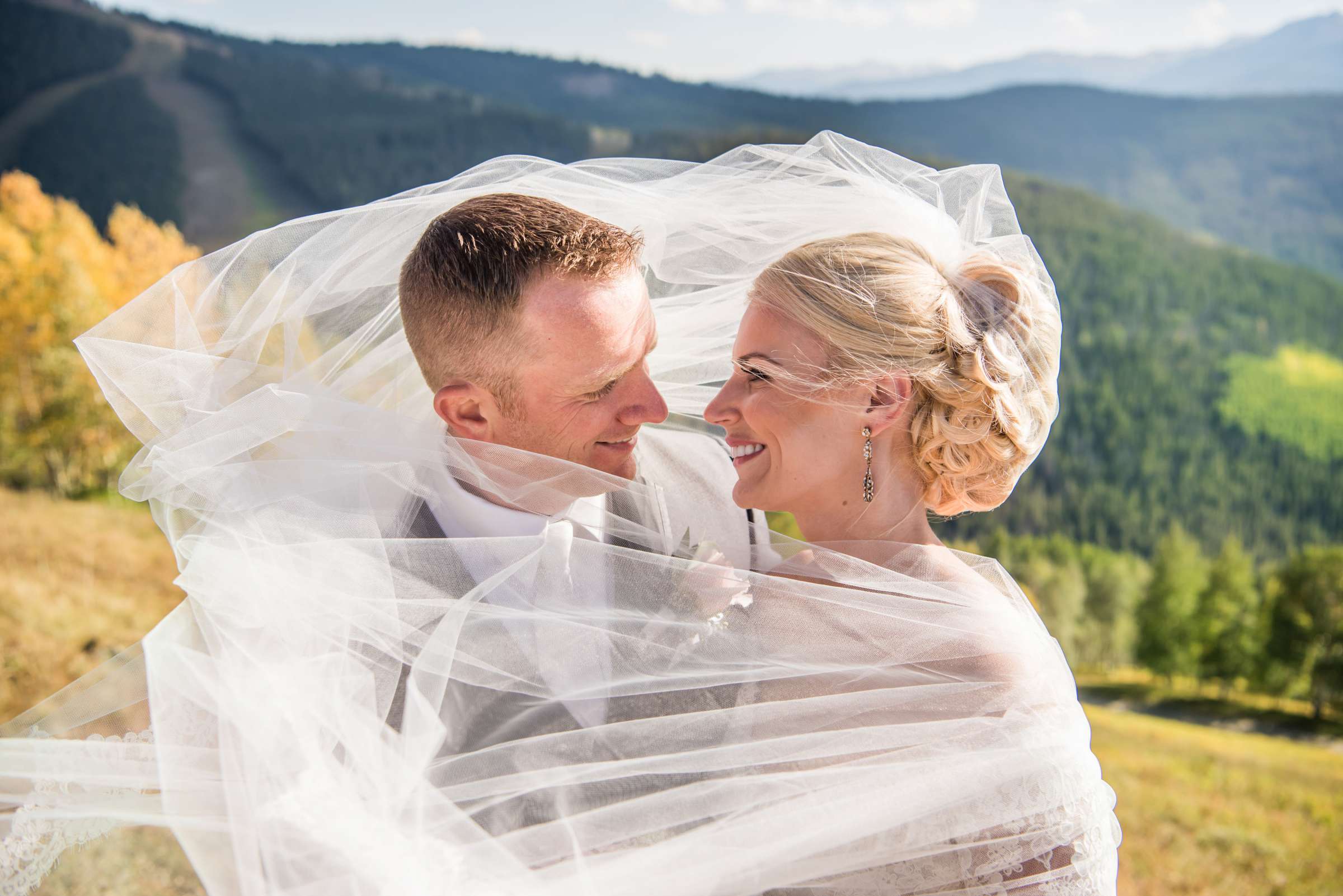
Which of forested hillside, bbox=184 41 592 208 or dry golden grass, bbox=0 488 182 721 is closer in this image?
dry golden grass, bbox=0 488 182 721

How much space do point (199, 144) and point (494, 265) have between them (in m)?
132

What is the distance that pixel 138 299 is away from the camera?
9.39 feet

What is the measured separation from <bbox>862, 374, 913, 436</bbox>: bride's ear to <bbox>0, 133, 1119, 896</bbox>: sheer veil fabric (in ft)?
0.47

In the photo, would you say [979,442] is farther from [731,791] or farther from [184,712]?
[184,712]

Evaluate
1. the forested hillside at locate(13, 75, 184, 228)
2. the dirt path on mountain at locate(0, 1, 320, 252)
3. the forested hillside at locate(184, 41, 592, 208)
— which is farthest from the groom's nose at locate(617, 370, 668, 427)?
the forested hillside at locate(13, 75, 184, 228)

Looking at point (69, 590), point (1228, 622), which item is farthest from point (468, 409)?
point (1228, 622)

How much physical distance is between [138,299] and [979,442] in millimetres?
2667

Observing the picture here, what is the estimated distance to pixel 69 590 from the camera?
21016 millimetres

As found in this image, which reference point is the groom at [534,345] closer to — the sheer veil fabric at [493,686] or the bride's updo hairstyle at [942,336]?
the sheer veil fabric at [493,686]

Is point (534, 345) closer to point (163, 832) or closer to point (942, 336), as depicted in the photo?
point (942, 336)

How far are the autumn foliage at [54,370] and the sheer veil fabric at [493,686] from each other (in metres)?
36.3

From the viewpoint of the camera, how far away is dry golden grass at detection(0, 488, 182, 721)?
14.5 meters

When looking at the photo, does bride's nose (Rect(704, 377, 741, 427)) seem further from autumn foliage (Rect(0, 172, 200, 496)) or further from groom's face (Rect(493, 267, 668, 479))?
autumn foliage (Rect(0, 172, 200, 496))

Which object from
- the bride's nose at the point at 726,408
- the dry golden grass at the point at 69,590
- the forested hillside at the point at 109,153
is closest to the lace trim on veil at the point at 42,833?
the bride's nose at the point at 726,408
